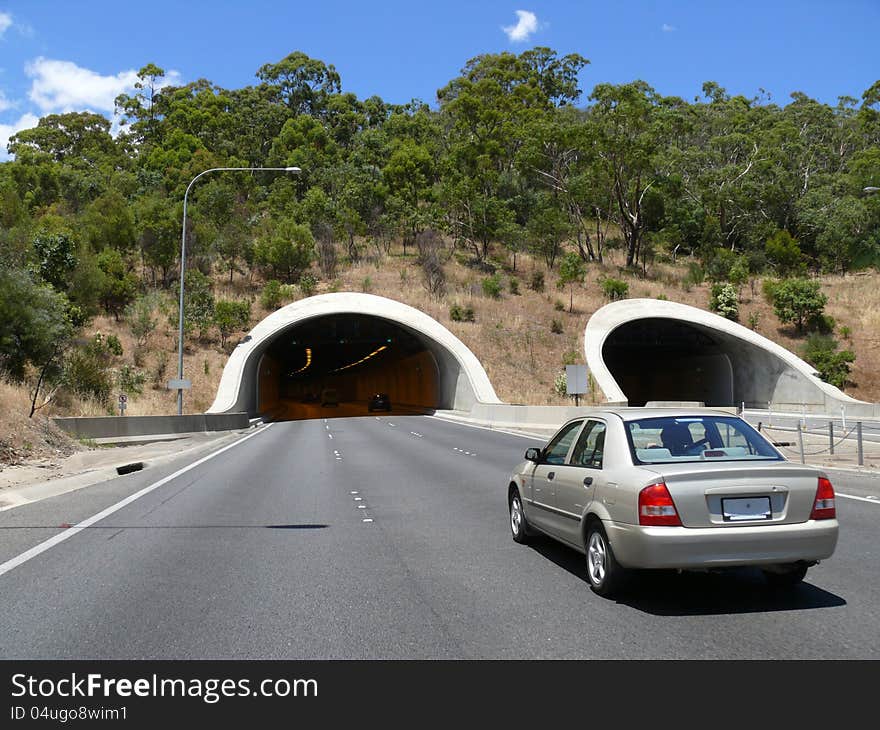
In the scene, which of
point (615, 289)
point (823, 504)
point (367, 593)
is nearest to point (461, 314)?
point (615, 289)

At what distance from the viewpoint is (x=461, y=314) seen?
59844 millimetres

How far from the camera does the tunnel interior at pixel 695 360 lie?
176 feet

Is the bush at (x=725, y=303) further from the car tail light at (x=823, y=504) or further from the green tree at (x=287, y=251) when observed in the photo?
the car tail light at (x=823, y=504)

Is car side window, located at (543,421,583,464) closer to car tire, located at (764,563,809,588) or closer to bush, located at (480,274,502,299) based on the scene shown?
car tire, located at (764,563,809,588)

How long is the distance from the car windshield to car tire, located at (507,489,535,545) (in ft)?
7.76


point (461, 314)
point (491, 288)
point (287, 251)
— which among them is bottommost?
point (461, 314)

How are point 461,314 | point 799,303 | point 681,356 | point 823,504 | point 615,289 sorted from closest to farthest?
point 823,504 < point 799,303 < point 461,314 < point 681,356 < point 615,289

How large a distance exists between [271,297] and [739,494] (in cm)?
5486

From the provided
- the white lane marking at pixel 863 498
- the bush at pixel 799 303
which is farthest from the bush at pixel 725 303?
the white lane marking at pixel 863 498

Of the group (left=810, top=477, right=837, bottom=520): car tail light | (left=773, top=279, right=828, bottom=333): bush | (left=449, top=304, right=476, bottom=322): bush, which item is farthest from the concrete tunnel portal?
(left=810, top=477, right=837, bottom=520): car tail light

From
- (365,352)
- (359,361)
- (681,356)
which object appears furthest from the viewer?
(359,361)

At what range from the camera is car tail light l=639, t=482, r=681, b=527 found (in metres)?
6.12

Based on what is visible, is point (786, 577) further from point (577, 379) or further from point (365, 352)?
point (365, 352)
